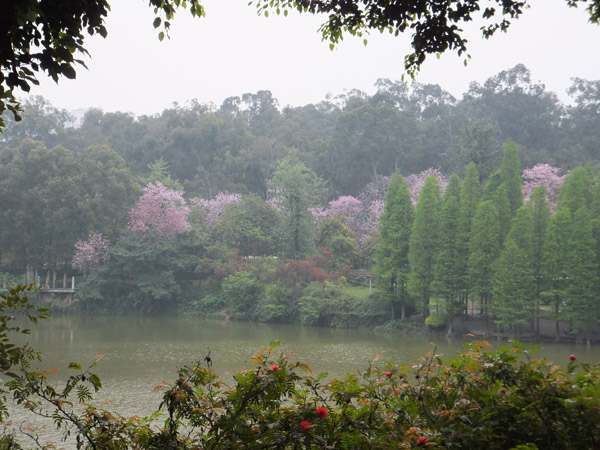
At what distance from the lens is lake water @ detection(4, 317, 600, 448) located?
9.73 meters

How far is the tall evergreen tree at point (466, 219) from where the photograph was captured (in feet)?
51.8

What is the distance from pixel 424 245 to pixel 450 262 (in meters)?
1.00

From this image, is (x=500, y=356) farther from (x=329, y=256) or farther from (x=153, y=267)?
(x=153, y=267)

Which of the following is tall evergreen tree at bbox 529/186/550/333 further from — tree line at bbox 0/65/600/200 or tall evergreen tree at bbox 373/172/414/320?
tree line at bbox 0/65/600/200

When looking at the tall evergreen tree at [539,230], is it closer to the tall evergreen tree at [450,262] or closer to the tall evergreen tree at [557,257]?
the tall evergreen tree at [557,257]

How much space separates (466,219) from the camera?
53.5ft

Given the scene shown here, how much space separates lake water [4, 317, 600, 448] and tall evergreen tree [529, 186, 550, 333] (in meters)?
1.89

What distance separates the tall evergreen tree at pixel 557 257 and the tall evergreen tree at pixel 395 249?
3.84 metres

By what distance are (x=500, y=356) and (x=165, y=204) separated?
21.1 meters

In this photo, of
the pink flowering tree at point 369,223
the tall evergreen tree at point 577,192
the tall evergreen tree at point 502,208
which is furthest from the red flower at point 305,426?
the pink flowering tree at point 369,223

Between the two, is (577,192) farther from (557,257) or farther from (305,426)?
(305,426)

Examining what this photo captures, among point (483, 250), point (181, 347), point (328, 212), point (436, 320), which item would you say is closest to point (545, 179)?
point (328, 212)

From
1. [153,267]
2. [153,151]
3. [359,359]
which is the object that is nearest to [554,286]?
[359,359]

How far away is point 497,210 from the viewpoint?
1644cm
